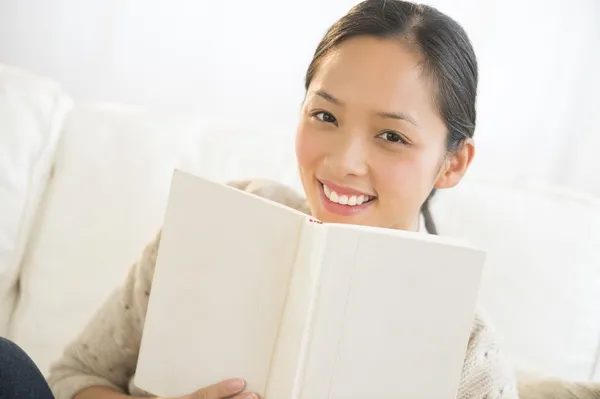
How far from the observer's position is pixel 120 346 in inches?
42.0

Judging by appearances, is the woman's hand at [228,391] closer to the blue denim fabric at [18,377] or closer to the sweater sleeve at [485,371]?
the blue denim fabric at [18,377]

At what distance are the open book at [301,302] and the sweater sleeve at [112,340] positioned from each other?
22 cm

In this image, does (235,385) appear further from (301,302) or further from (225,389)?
(301,302)

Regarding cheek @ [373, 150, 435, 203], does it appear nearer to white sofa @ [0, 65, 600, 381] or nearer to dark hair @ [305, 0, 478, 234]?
dark hair @ [305, 0, 478, 234]

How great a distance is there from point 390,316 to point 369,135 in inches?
12.0

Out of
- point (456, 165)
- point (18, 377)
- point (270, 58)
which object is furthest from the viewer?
point (270, 58)

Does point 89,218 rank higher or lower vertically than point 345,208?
lower

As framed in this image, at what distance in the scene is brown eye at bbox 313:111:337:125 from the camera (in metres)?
1.04

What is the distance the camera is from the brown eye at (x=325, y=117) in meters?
1.04

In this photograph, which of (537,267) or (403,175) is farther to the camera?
(537,267)

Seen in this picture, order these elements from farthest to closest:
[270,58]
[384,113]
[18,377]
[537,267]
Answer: [270,58], [537,267], [384,113], [18,377]

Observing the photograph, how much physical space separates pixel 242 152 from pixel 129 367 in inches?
19.7

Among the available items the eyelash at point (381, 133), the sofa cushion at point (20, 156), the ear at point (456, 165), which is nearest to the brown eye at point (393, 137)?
the eyelash at point (381, 133)

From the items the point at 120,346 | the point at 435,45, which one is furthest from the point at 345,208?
the point at 120,346
